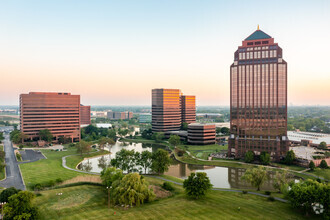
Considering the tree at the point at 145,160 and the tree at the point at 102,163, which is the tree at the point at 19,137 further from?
the tree at the point at 145,160

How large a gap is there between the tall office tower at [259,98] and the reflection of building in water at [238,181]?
16029 mm

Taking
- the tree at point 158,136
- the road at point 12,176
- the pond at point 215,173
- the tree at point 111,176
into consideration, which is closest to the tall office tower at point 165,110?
the tree at point 158,136

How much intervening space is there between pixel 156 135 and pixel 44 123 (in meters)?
66.6

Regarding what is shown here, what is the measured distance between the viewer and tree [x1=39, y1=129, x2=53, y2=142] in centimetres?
13375

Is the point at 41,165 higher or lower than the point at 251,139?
lower

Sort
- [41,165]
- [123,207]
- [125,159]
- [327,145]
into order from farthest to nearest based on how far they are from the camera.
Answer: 1. [327,145]
2. [41,165]
3. [125,159]
4. [123,207]

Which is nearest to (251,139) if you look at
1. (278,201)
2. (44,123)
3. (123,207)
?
(278,201)

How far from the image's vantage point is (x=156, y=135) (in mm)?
154500

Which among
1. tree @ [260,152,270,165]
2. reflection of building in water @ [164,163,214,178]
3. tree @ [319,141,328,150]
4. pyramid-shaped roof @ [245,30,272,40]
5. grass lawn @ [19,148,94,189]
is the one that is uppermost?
pyramid-shaped roof @ [245,30,272,40]

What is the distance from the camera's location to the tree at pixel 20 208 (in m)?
38.8

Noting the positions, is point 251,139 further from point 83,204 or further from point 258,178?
point 83,204

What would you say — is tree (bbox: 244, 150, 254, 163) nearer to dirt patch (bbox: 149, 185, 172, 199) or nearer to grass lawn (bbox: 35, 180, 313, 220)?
grass lawn (bbox: 35, 180, 313, 220)

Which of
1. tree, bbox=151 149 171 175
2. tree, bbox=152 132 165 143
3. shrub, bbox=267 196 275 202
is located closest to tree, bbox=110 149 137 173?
tree, bbox=151 149 171 175

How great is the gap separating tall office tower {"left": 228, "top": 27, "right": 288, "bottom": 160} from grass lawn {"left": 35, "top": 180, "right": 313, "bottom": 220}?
46192mm
